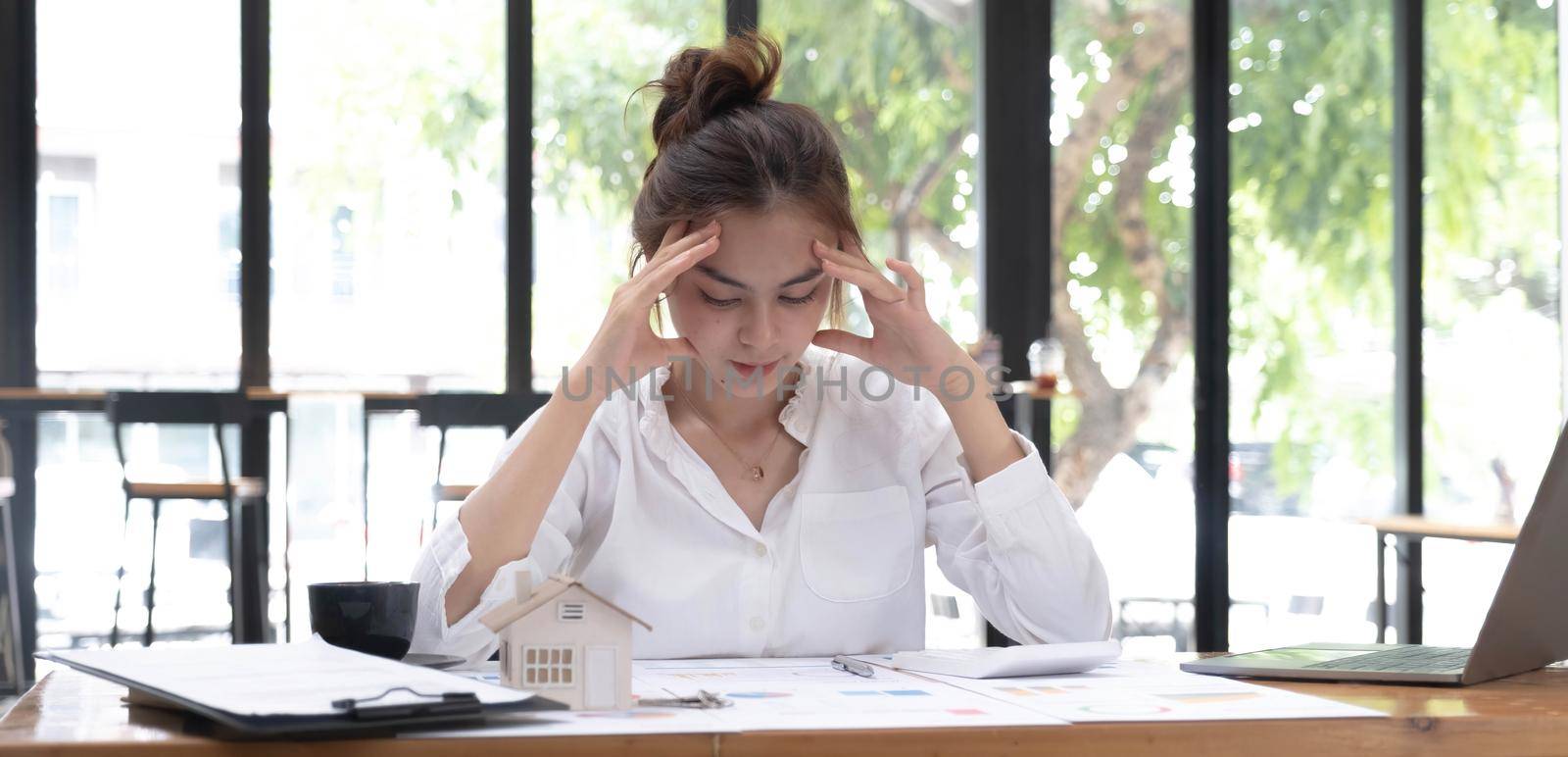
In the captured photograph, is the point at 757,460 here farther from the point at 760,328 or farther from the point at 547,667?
the point at 547,667

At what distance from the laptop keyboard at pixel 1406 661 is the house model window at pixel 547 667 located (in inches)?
24.9

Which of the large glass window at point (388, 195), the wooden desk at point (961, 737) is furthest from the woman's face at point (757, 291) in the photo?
the large glass window at point (388, 195)

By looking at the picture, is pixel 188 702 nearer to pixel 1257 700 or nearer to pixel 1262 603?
pixel 1257 700

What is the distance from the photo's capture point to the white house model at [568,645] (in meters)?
0.93

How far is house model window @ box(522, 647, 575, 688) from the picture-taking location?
0.93m

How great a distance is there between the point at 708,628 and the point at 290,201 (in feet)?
13.9

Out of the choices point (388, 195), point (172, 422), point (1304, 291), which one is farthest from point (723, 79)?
point (1304, 291)

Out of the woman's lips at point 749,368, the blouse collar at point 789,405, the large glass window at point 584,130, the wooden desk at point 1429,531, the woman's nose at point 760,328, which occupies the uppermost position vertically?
the large glass window at point 584,130

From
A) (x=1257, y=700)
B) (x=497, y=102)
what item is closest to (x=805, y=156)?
(x=1257, y=700)

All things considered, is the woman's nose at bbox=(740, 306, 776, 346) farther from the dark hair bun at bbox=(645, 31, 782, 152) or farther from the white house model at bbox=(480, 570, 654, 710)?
the white house model at bbox=(480, 570, 654, 710)

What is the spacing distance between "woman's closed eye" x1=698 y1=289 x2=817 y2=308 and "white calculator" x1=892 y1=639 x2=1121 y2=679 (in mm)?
472

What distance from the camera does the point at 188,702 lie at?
0.83 meters

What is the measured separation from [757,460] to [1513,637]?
86 centimetres

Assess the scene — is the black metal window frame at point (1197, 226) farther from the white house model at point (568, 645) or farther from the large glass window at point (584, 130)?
the white house model at point (568, 645)
